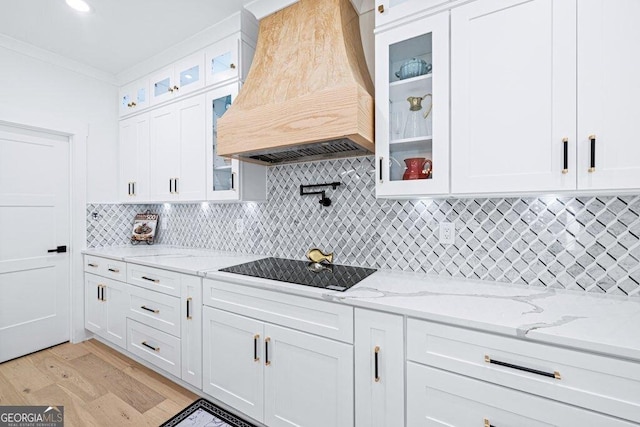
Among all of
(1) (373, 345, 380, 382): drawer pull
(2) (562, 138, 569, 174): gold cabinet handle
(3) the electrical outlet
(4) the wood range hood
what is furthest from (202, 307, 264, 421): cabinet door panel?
(2) (562, 138, 569, 174): gold cabinet handle

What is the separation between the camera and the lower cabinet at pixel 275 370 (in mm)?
1393

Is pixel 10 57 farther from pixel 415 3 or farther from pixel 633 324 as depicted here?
pixel 633 324

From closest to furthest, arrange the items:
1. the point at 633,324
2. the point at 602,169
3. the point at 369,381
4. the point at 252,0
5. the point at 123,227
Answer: the point at 633,324 < the point at 602,169 < the point at 369,381 < the point at 252,0 < the point at 123,227

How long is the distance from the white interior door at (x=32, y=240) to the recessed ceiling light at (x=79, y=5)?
4.16 feet

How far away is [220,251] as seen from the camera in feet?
8.89

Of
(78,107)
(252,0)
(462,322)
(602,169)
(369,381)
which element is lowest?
(369,381)

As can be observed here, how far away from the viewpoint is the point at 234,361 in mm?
1746

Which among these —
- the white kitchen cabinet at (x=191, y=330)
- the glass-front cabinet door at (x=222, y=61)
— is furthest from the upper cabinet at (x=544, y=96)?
Answer: the white kitchen cabinet at (x=191, y=330)

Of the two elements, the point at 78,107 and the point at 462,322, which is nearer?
the point at 462,322

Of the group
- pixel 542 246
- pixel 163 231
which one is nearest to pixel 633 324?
pixel 542 246

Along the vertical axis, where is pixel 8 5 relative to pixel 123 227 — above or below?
above

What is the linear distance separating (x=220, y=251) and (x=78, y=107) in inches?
80.1

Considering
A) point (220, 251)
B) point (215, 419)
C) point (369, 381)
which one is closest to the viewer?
point (369, 381)

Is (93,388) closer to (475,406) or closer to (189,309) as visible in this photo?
(189,309)
